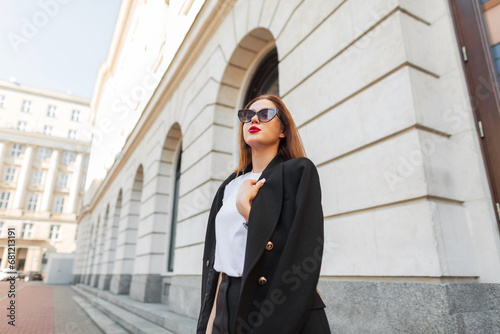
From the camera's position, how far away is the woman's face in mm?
1854

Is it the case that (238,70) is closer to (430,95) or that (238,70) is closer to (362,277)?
(430,95)

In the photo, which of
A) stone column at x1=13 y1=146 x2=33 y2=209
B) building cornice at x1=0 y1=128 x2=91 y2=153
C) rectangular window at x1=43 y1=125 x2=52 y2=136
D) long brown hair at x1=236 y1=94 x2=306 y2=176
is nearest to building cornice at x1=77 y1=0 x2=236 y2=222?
long brown hair at x1=236 y1=94 x2=306 y2=176

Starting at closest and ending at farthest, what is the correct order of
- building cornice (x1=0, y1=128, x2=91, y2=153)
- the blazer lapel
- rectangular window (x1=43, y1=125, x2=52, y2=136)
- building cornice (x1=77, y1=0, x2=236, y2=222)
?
the blazer lapel, building cornice (x1=77, y1=0, x2=236, y2=222), building cornice (x1=0, y1=128, x2=91, y2=153), rectangular window (x1=43, y1=125, x2=52, y2=136)

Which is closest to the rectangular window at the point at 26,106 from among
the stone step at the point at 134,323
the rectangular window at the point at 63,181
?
the rectangular window at the point at 63,181

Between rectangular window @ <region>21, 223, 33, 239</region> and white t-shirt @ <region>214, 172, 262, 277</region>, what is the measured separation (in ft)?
201

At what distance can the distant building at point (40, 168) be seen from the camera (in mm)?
50312

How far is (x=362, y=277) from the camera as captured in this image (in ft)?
9.75

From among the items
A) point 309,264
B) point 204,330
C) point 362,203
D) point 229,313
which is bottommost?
point 204,330

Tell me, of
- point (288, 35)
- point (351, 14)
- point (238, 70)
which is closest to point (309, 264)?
point (351, 14)

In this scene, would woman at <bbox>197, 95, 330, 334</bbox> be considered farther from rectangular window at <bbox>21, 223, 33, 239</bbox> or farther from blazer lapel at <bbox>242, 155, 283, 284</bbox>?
rectangular window at <bbox>21, 223, 33, 239</bbox>

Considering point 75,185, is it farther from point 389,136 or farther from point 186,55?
point 389,136

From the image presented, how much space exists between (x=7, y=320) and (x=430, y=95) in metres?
8.10

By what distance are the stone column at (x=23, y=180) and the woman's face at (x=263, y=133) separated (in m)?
61.5

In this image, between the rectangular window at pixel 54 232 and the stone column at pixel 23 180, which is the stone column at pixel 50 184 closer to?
the stone column at pixel 23 180
